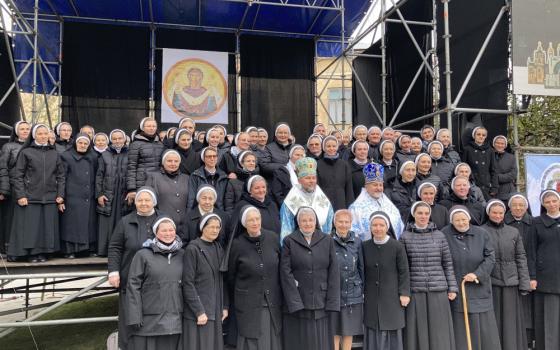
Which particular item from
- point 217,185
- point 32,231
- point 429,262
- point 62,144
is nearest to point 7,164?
point 62,144

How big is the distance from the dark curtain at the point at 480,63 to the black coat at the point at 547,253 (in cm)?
262

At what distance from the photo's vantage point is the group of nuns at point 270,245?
11.8 feet

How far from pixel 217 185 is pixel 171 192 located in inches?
18.0

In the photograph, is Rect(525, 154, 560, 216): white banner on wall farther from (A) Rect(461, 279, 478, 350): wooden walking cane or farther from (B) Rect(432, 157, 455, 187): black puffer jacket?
(A) Rect(461, 279, 478, 350): wooden walking cane

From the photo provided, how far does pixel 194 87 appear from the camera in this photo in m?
10.9

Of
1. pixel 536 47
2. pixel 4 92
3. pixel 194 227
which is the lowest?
pixel 194 227

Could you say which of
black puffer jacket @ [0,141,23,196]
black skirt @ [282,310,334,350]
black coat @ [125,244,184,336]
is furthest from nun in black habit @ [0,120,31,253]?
black skirt @ [282,310,334,350]

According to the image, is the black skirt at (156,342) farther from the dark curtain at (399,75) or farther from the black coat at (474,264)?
the dark curtain at (399,75)

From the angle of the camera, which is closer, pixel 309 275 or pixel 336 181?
pixel 309 275

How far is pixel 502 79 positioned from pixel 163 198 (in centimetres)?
542

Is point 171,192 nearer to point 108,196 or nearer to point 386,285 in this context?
point 108,196

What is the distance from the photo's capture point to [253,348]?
365cm

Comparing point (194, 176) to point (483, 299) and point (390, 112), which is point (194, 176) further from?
point (390, 112)

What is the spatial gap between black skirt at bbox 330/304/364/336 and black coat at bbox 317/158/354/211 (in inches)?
Result: 48.3
